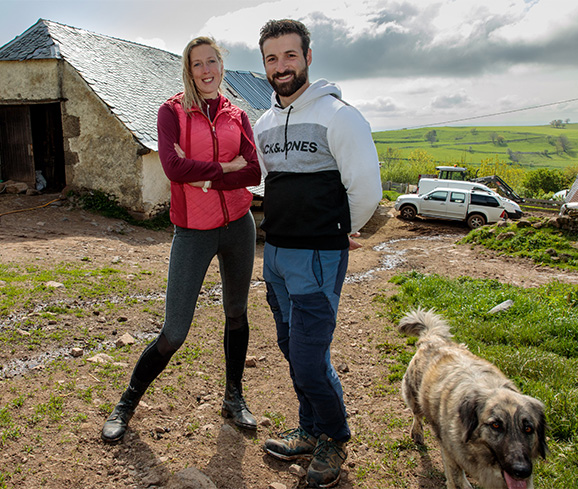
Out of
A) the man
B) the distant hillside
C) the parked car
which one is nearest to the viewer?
the man

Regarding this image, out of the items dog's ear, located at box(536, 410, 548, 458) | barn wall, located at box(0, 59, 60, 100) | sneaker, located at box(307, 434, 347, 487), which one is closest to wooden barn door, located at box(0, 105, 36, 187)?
barn wall, located at box(0, 59, 60, 100)

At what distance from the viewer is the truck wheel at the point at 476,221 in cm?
1806

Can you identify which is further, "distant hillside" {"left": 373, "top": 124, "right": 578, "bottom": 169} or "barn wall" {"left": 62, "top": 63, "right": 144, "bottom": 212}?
"distant hillside" {"left": 373, "top": 124, "right": 578, "bottom": 169}

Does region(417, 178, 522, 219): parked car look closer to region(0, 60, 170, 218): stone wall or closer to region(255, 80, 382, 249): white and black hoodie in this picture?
region(0, 60, 170, 218): stone wall

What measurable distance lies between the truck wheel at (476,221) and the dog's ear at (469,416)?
1707 centimetres

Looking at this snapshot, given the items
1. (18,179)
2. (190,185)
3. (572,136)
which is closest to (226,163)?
(190,185)

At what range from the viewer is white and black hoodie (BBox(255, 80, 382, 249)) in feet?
8.00

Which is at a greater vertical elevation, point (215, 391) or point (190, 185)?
point (190, 185)

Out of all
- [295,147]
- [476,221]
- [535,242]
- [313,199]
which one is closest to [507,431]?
[313,199]

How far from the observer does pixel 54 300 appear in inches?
202

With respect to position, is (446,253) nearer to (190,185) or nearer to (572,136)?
(190,185)

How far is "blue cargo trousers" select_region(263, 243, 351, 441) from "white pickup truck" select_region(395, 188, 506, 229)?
17215 mm

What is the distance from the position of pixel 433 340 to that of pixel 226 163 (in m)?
2.13

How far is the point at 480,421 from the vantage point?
7.86 ft
